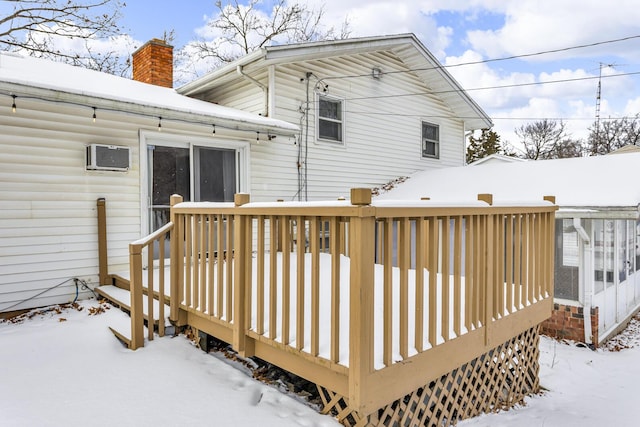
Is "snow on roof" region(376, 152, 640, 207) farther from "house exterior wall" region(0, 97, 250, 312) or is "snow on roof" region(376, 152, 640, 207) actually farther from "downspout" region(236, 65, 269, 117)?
"house exterior wall" region(0, 97, 250, 312)

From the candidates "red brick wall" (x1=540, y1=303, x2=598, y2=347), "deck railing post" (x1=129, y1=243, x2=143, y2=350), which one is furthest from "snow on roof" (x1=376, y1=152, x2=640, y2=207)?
"deck railing post" (x1=129, y1=243, x2=143, y2=350)

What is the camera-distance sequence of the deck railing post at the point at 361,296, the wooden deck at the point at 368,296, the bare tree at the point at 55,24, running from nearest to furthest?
the deck railing post at the point at 361,296 → the wooden deck at the point at 368,296 → the bare tree at the point at 55,24

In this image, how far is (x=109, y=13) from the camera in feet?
36.7

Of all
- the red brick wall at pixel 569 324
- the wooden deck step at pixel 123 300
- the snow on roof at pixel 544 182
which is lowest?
the red brick wall at pixel 569 324

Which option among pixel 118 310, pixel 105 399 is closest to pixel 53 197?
pixel 118 310

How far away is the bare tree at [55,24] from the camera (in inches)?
419

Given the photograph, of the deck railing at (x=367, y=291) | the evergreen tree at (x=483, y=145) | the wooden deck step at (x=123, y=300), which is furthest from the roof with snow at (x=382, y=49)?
the evergreen tree at (x=483, y=145)

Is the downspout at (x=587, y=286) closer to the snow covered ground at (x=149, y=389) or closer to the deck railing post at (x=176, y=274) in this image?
the snow covered ground at (x=149, y=389)

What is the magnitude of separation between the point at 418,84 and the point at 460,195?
14.3 ft

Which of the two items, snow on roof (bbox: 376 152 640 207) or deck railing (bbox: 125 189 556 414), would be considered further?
snow on roof (bbox: 376 152 640 207)

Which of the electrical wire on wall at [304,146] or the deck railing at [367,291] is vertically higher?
the electrical wire on wall at [304,146]

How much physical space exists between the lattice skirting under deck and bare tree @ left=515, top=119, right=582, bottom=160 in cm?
2822

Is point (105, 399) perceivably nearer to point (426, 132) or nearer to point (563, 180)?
point (563, 180)

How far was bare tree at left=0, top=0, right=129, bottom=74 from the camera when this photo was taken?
10.6 m
